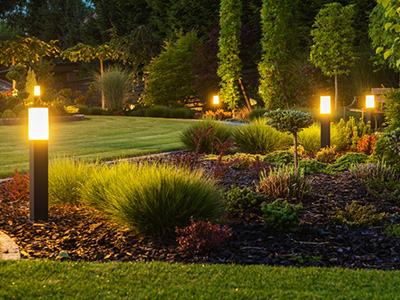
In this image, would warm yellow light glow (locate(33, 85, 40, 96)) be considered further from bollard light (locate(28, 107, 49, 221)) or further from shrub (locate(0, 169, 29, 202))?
bollard light (locate(28, 107, 49, 221))

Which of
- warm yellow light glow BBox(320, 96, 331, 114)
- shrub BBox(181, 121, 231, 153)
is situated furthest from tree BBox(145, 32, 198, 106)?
warm yellow light glow BBox(320, 96, 331, 114)

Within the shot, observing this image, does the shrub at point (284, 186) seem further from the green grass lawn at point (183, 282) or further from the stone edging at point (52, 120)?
the stone edging at point (52, 120)

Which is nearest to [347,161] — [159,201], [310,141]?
[310,141]

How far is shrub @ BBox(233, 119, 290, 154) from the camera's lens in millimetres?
8875

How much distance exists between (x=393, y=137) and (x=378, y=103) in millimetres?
6099

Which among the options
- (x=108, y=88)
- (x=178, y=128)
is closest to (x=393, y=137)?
(x=178, y=128)

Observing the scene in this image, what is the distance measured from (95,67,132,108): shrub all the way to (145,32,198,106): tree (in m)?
1.54

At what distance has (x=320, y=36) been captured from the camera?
1494cm

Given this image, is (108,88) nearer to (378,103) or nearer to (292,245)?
(378,103)

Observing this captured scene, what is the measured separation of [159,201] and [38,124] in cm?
149

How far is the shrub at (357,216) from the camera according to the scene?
14.5 ft

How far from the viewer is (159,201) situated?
407 centimetres

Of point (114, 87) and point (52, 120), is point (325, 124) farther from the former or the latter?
point (114, 87)

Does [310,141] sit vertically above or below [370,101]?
below
